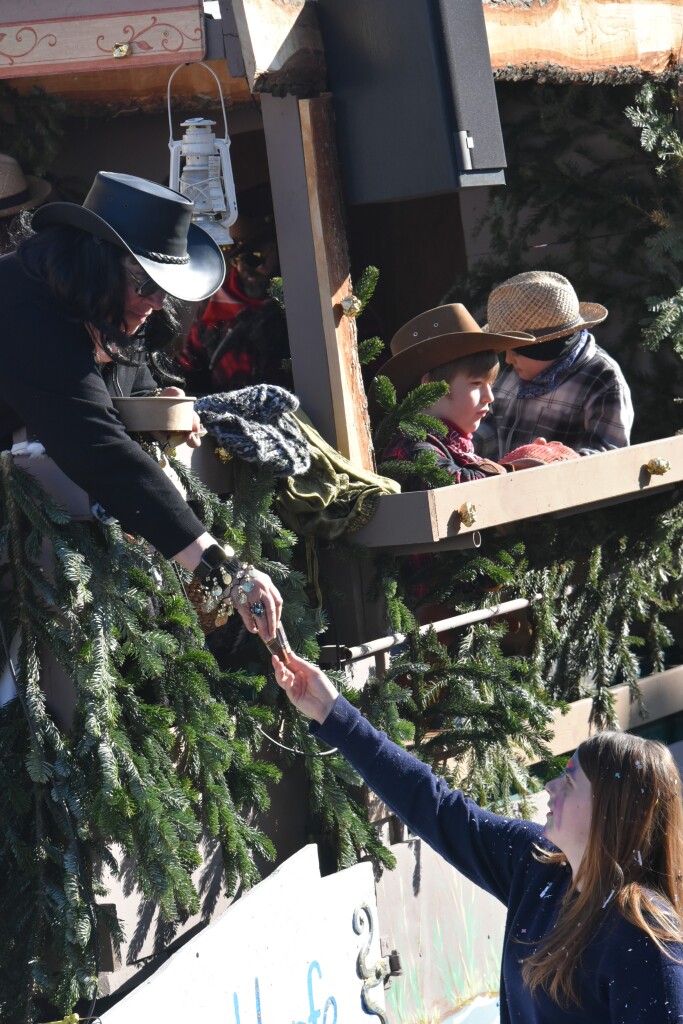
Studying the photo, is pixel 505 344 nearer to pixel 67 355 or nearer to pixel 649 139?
pixel 649 139

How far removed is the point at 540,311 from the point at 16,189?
6.57ft

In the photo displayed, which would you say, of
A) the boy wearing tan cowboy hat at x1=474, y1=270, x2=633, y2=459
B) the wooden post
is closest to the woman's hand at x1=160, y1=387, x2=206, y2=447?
the wooden post

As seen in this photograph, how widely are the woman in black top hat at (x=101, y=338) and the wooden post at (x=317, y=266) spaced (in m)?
0.85

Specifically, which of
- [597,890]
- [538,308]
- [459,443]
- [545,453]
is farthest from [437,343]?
[597,890]

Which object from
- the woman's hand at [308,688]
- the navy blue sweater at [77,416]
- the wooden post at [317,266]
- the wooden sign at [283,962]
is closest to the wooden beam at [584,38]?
the wooden post at [317,266]

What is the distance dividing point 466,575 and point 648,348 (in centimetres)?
163

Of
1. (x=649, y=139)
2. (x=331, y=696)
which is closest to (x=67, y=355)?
(x=331, y=696)

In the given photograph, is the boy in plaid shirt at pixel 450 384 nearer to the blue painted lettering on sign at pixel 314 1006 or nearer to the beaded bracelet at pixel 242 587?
the beaded bracelet at pixel 242 587

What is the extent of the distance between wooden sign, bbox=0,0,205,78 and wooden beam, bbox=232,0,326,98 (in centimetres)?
16

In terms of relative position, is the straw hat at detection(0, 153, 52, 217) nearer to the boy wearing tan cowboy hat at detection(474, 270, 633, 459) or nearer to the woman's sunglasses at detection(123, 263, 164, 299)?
the boy wearing tan cowboy hat at detection(474, 270, 633, 459)

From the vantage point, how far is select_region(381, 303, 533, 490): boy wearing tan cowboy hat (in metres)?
3.76

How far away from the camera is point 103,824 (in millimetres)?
2486

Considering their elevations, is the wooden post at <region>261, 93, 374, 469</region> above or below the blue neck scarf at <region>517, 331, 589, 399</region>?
above

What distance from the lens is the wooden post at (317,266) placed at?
11.5 ft
